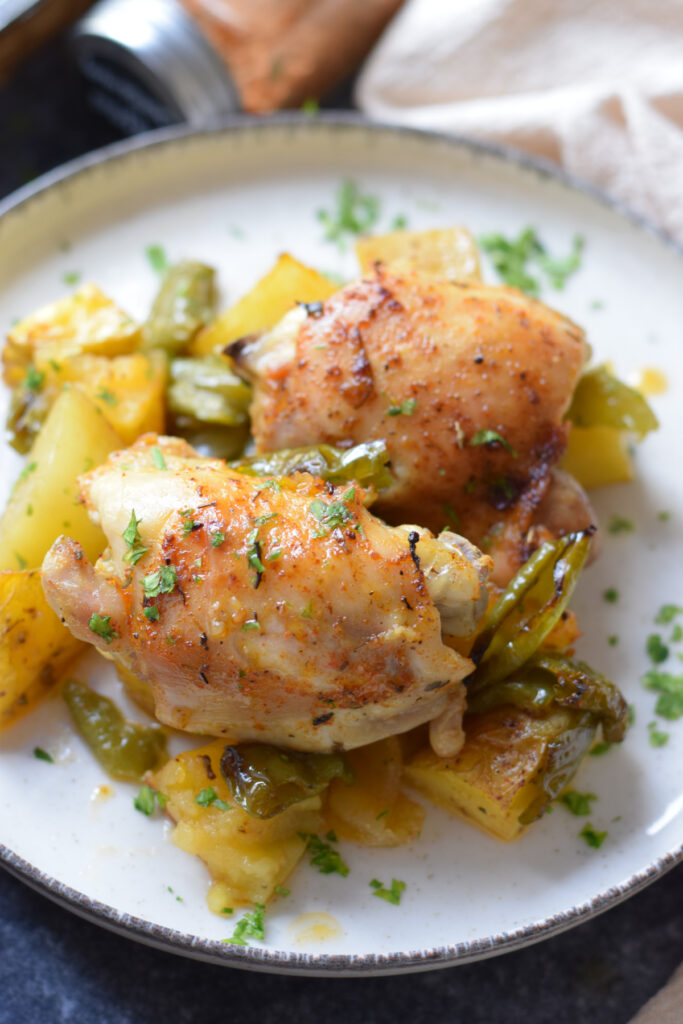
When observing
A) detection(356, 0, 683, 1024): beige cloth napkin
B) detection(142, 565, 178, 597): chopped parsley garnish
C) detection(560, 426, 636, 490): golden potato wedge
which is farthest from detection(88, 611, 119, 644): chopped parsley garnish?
detection(356, 0, 683, 1024): beige cloth napkin

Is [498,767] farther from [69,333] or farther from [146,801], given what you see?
[69,333]

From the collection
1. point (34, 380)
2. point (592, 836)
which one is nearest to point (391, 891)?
point (592, 836)

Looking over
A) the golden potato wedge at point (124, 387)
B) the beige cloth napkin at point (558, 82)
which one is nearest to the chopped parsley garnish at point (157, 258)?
the golden potato wedge at point (124, 387)

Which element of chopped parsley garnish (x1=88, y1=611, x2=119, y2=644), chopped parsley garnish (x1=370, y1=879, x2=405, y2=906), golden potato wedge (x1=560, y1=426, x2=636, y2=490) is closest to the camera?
chopped parsley garnish (x1=88, y1=611, x2=119, y2=644)

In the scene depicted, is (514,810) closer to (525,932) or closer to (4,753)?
(525,932)

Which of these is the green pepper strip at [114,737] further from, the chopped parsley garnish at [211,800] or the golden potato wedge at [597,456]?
the golden potato wedge at [597,456]

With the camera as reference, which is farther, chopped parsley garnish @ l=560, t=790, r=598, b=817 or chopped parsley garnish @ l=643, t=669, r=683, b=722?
chopped parsley garnish @ l=643, t=669, r=683, b=722

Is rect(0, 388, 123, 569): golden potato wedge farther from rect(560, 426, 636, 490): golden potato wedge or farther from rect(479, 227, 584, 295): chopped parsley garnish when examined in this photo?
rect(479, 227, 584, 295): chopped parsley garnish

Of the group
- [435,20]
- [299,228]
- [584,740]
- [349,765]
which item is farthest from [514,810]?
[435,20]
